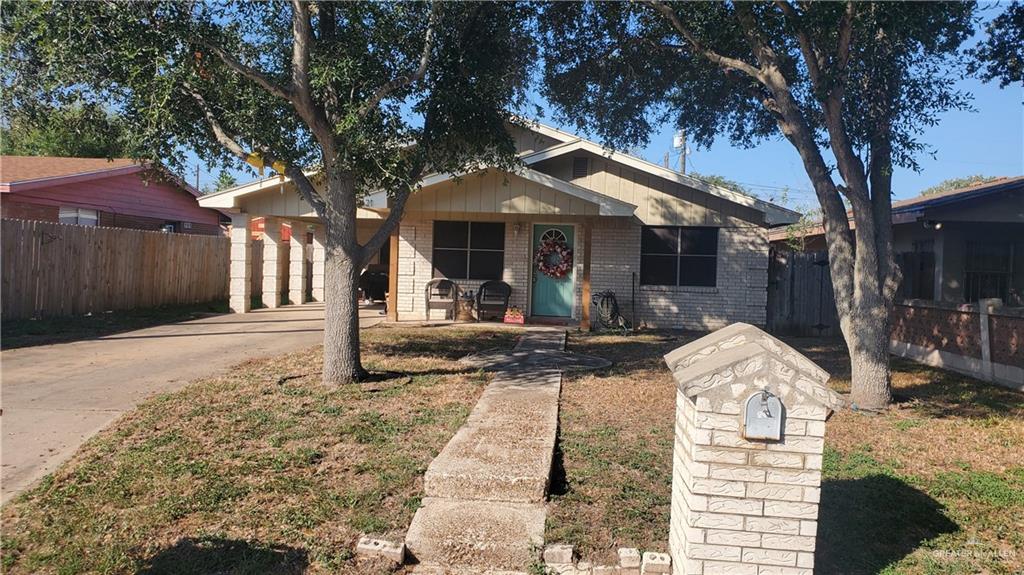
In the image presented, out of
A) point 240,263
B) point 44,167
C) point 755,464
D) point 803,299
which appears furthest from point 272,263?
point 755,464

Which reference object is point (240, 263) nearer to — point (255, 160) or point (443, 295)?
point (443, 295)

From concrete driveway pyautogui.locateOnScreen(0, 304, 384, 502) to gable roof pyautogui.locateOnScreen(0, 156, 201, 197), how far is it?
4504 millimetres

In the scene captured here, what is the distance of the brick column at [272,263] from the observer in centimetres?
1753

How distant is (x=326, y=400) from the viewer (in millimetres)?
7398

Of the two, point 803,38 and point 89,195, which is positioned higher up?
point 803,38

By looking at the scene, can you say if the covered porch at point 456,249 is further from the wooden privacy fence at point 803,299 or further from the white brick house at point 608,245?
the wooden privacy fence at point 803,299

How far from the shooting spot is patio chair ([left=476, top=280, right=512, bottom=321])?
1515cm

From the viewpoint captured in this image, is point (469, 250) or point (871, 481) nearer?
point (871, 481)

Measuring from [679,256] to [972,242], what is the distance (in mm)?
5473

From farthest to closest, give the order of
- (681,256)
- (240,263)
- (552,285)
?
1. (240,263)
2. (552,285)
3. (681,256)

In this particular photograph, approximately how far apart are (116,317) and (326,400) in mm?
8974

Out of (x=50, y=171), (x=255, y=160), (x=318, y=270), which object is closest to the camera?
(x=255, y=160)

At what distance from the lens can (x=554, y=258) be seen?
51.3 feet

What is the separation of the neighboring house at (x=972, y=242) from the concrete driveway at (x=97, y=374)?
11153 mm
